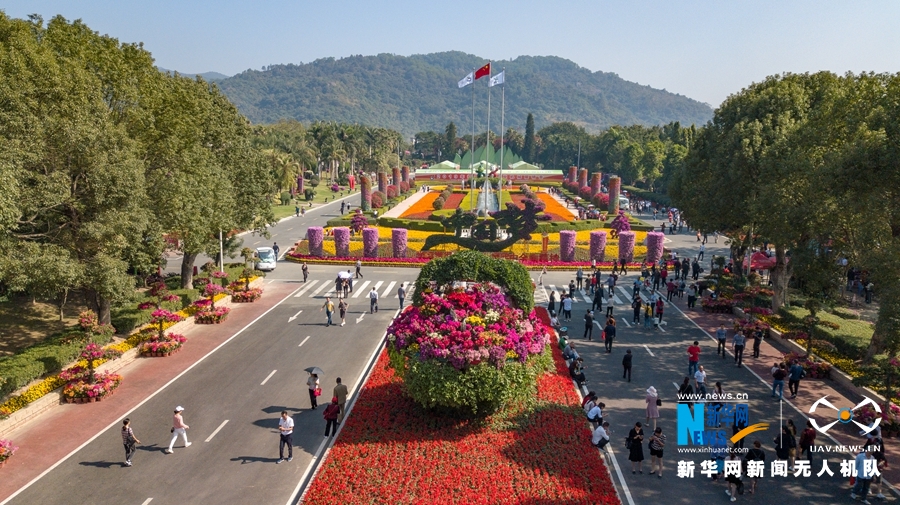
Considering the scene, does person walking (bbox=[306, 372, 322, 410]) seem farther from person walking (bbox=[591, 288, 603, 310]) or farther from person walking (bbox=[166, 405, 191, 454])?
person walking (bbox=[591, 288, 603, 310])

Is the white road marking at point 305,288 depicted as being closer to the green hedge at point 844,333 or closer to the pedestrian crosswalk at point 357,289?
the pedestrian crosswalk at point 357,289

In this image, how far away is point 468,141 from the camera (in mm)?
194875

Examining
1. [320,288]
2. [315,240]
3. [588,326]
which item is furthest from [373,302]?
[315,240]

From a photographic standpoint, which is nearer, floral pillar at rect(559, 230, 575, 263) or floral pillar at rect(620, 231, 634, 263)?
floral pillar at rect(620, 231, 634, 263)

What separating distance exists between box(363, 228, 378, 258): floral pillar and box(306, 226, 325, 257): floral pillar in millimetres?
3210

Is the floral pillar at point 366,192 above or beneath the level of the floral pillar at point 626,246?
above

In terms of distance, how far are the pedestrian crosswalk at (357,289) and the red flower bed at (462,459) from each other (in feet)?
55.6

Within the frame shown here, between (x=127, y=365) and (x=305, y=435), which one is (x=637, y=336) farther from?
(x=127, y=365)

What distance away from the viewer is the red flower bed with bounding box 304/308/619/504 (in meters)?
15.3

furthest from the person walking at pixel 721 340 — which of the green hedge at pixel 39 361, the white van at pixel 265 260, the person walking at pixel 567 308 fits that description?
the white van at pixel 265 260

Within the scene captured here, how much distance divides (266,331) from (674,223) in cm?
4532

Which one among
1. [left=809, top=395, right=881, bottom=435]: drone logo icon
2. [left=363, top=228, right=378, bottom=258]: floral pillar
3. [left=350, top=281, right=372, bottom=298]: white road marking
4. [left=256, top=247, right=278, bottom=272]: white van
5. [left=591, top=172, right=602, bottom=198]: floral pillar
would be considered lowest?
[left=809, top=395, right=881, bottom=435]: drone logo icon

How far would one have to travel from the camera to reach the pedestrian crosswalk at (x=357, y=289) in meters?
37.5

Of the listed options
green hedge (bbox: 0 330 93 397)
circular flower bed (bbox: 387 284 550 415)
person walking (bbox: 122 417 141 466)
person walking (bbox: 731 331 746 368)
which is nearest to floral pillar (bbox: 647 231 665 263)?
person walking (bbox: 731 331 746 368)
